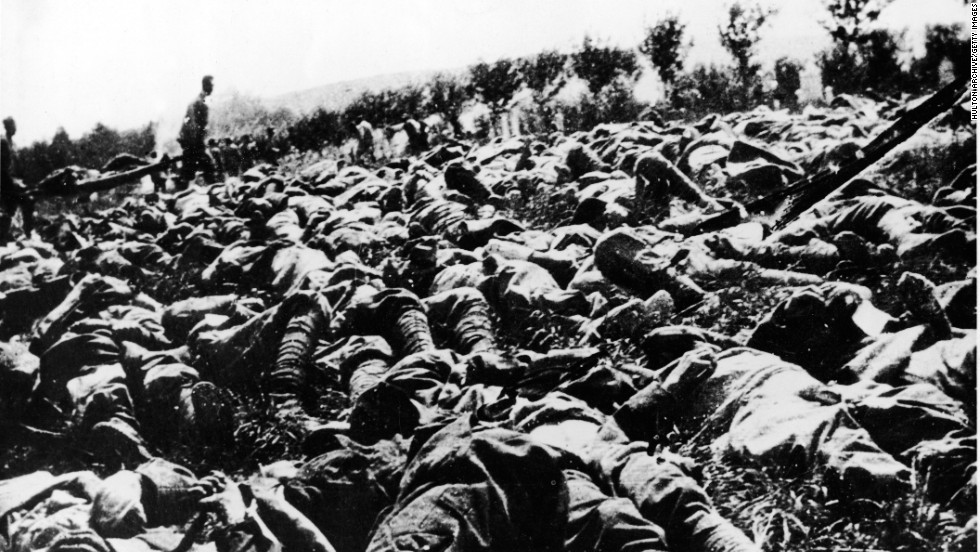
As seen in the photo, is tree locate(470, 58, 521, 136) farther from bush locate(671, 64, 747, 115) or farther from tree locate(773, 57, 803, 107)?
tree locate(773, 57, 803, 107)

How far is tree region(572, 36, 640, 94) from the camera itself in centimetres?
776

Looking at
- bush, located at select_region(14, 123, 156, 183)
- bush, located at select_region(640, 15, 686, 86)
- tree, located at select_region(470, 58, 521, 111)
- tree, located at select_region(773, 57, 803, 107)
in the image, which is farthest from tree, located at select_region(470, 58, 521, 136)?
bush, located at select_region(14, 123, 156, 183)

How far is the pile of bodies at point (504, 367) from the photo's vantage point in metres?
2.53

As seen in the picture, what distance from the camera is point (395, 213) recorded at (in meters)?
7.10

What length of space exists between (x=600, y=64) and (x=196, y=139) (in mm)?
4601

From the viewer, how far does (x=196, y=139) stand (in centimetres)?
880

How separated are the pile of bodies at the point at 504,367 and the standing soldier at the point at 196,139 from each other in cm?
141

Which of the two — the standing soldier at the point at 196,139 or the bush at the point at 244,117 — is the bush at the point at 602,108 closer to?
the bush at the point at 244,117

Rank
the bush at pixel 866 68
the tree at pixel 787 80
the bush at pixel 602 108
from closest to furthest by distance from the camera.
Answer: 1. the bush at pixel 866 68
2. the tree at pixel 787 80
3. the bush at pixel 602 108

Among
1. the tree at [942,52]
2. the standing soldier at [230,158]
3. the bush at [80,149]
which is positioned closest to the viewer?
the tree at [942,52]

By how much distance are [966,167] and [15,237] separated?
30.7 feet

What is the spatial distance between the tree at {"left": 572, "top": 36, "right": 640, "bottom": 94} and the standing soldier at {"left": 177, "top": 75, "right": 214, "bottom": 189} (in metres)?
3.58

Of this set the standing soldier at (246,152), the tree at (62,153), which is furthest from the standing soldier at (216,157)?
the tree at (62,153)

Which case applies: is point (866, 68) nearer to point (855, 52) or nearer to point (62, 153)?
point (855, 52)
